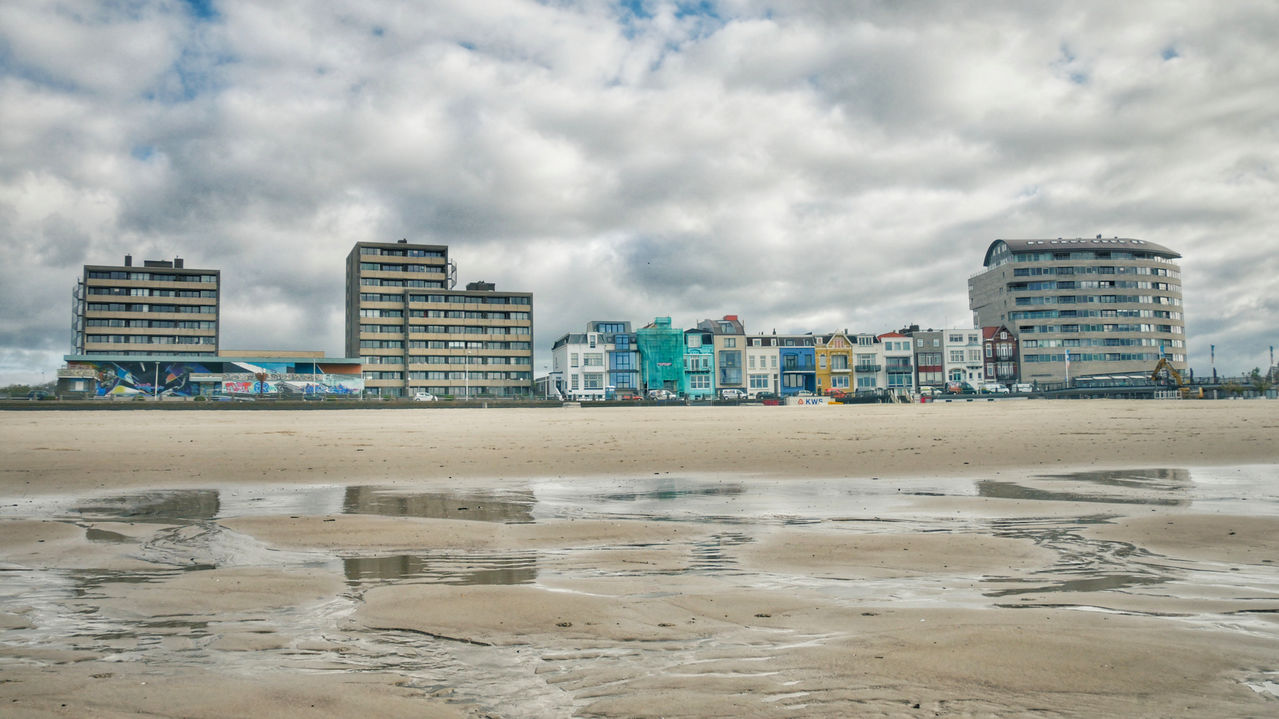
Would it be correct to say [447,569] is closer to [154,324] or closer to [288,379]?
[288,379]

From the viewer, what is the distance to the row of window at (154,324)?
120188 millimetres

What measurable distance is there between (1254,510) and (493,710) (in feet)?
35.0

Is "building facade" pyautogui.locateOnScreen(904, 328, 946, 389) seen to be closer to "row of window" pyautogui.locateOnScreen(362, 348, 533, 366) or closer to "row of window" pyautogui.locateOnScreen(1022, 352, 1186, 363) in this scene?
"row of window" pyautogui.locateOnScreen(1022, 352, 1186, 363)

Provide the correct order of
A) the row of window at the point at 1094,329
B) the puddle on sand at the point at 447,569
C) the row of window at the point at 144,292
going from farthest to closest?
the row of window at the point at 1094,329 → the row of window at the point at 144,292 → the puddle on sand at the point at 447,569

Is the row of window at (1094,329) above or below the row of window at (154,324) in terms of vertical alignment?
below

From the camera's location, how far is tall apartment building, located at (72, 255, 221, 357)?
12006 cm

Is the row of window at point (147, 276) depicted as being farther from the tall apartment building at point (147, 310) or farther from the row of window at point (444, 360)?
the row of window at point (444, 360)

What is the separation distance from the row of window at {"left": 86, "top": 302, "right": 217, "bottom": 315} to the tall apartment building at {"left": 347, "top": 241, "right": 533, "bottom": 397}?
21.8 m

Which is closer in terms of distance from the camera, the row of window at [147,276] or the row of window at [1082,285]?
the row of window at [147,276]

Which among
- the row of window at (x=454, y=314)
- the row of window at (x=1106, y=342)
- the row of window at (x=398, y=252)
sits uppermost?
the row of window at (x=398, y=252)

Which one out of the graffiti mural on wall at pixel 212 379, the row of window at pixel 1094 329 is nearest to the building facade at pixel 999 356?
the row of window at pixel 1094 329

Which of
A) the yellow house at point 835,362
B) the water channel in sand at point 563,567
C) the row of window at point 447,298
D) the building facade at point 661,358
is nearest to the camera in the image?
the water channel in sand at point 563,567

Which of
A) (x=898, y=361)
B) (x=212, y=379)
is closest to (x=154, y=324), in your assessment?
(x=212, y=379)

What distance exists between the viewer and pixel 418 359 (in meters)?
123
